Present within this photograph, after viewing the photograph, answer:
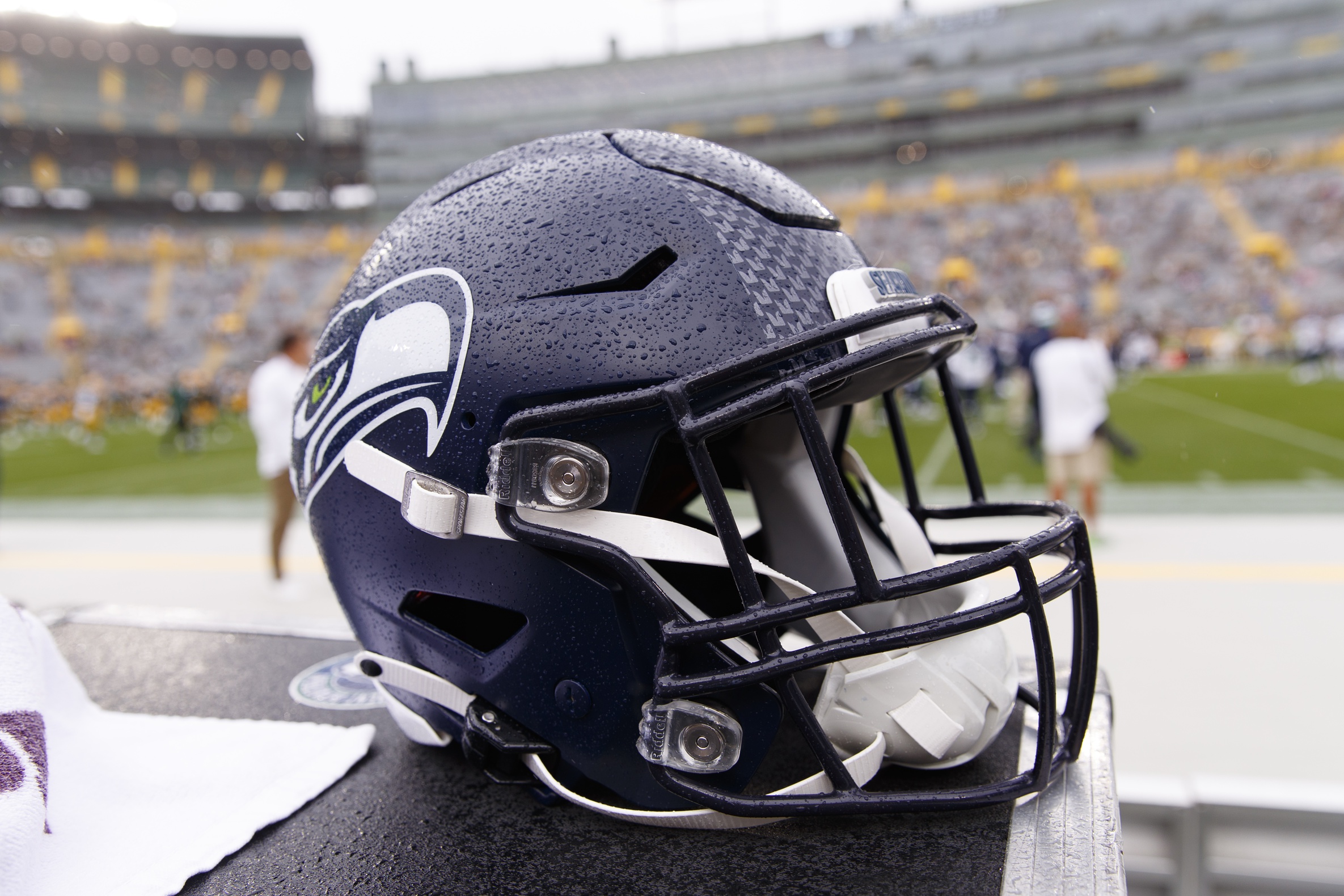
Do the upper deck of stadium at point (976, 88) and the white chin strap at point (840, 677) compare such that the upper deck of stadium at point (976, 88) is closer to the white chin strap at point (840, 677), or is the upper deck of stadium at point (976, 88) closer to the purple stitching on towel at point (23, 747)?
the white chin strap at point (840, 677)

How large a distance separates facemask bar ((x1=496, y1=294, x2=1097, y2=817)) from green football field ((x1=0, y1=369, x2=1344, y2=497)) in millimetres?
5723

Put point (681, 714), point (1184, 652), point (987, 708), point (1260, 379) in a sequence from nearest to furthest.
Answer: point (681, 714) < point (987, 708) < point (1184, 652) < point (1260, 379)

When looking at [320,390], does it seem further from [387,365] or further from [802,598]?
[802,598]

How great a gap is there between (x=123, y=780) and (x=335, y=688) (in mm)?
429

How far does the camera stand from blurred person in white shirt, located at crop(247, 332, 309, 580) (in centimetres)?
412

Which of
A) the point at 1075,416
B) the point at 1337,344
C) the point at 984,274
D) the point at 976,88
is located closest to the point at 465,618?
the point at 1075,416

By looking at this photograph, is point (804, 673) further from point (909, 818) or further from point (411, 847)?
point (411, 847)

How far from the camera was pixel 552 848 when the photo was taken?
0.98 meters

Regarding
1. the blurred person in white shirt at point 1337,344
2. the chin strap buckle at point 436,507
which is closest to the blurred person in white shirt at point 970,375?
the chin strap buckle at point 436,507

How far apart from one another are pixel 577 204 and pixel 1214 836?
1.34 metres

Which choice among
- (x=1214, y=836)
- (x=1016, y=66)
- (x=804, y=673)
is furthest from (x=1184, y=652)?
(x=1016, y=66)

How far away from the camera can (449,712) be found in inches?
44.5

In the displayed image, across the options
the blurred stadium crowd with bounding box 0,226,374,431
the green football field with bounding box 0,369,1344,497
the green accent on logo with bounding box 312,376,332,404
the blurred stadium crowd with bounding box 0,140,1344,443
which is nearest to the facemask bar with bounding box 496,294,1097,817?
the green accent on logo with bounding box 312,376,332,404

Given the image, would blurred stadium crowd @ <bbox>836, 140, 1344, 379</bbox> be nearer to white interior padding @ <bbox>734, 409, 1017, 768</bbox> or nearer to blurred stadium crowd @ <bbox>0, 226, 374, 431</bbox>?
blurred stadium crowd @ <bbox>0, 226, 374, 431</bbox>
